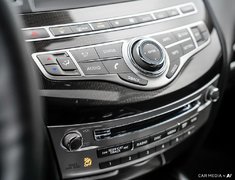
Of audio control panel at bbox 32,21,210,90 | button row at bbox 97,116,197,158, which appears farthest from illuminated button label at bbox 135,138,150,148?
audio control panel at bbox 32,21,210,90

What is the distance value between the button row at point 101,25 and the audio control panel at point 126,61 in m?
0.03

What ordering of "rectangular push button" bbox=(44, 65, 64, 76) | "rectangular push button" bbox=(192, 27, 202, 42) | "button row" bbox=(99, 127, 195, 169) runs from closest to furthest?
"rectangular push button" bbox=(44, 65, 64, 76) < "button row" bbox=(99, 127, 195, 169) < "rectangular push button" bbox=(192, 27, 202, 42)

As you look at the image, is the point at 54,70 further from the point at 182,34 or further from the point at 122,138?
the point at 182,34

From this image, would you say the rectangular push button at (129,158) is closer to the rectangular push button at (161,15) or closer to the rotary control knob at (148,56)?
the rotary control knob at (148,56)

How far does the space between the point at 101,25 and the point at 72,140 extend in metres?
0.23

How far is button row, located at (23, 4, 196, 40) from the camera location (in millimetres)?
761

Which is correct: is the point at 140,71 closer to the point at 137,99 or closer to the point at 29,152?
the point at 137,99

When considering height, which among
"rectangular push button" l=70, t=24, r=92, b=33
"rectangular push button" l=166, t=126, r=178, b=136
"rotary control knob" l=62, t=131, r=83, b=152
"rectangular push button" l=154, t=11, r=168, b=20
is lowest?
→ "rectangular push button" l=166, t=126, r=178, b=136

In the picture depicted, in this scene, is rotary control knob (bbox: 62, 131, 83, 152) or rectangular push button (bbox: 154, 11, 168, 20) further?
rectangular push button (bbox: 154, 11, 168, 20)

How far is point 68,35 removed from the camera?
0.78 meters

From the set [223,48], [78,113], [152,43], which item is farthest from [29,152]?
[223,48]

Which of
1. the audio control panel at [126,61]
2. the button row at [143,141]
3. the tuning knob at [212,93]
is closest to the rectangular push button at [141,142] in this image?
the button row at [143,141]

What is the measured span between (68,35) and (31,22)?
7cm

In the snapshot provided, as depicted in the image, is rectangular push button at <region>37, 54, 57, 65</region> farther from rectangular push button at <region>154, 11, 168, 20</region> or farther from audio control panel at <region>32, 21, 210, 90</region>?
rectangular push button at <region>154, 11, 168, 20</region>
